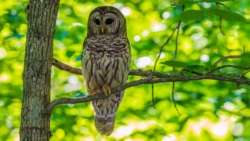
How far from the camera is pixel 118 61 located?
3623 mm

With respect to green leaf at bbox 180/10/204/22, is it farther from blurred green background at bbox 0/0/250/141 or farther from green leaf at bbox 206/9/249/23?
blurred green background at bbox 0/0/250/141

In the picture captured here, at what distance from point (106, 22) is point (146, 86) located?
3.73 ft

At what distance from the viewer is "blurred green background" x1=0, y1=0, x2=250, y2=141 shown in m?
4.52

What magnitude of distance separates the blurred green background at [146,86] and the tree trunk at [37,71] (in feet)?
6.32

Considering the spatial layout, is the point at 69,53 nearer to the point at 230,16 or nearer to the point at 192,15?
the point at 192,15

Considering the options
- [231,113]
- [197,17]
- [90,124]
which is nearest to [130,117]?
[90,124]

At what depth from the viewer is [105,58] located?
3635mm

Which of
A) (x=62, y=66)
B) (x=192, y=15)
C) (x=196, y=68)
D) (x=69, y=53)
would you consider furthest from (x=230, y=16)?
(x=69, y=53)

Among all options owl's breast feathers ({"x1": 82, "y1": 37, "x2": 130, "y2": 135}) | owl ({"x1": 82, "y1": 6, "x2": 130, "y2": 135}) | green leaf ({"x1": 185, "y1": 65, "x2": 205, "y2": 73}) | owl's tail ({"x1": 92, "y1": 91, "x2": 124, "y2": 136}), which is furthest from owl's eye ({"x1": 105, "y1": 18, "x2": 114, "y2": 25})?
green leaf ({"x1": 185, "y1": 65, "x2": 205, "y2": 73})

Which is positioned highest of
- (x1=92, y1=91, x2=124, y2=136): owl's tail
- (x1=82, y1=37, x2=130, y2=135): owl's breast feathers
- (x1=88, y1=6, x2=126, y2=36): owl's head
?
(x1=88, y1=6, x2=126, y2=36): owl's head

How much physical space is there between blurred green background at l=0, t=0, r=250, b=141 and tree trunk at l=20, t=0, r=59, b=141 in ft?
6.32

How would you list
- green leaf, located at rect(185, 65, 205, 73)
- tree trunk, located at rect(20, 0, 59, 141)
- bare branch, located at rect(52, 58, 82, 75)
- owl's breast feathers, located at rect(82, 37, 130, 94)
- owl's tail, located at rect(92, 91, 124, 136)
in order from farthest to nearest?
1. owl's tail, located at rect(92, 91, 124, 136)
2. owl's breast feathers, located at rect(82, 37, 130, 94)
3. bare branch, located at rect(52, 58, 82, 75)
4. tree trunk, located at rect(20, 0, 59, 141)
5. green leaf, located at rect(185, 65, 205, 73)

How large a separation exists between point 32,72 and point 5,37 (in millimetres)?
2277

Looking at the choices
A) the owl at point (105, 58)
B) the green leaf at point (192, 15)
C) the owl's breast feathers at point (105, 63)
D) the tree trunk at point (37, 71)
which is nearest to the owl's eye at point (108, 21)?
the owl at point (105, 58)
